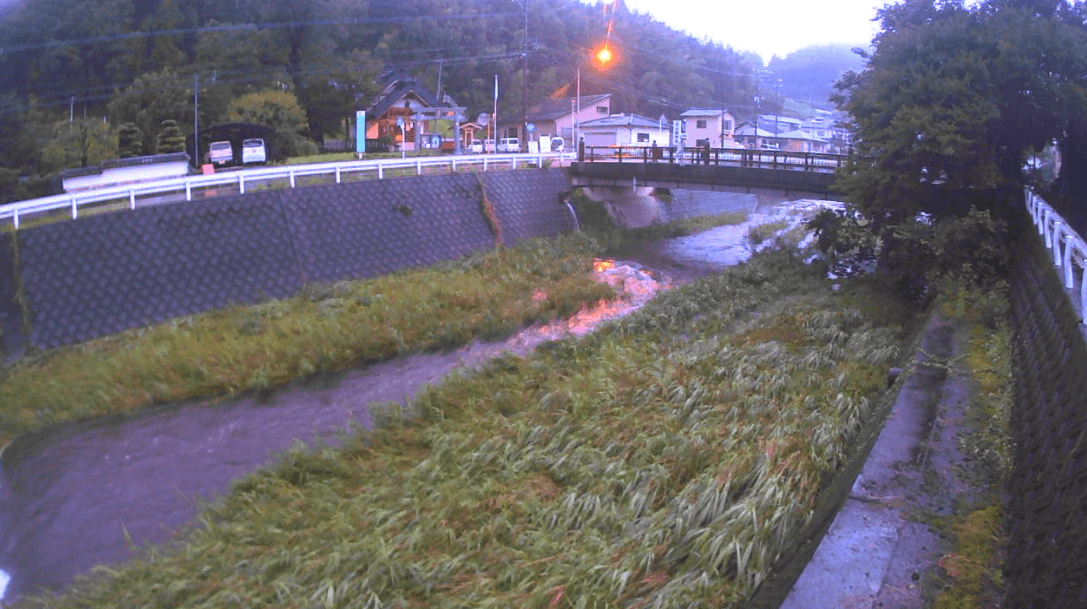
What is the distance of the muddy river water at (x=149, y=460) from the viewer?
848 cm

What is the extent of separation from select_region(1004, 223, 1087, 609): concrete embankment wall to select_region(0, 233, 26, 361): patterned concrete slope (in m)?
15.1

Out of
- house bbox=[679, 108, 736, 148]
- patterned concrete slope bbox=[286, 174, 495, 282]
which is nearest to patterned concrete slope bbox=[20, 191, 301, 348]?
patterned concrete slope bbox=[286, 174, 495, 282]

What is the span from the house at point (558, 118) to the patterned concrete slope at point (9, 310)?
34.2 m

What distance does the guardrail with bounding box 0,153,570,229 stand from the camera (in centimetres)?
1568

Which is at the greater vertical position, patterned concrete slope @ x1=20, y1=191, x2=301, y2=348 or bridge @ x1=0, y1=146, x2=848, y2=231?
bridge @ x1=0, y1=146, x2=848, y2=231

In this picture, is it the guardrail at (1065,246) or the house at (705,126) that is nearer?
the guardrail at (1065,246)

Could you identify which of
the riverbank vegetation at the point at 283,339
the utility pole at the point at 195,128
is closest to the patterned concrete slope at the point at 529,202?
the riverbank vegetation at the point at 283,339

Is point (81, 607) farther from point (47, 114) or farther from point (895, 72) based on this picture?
point (47, 114)

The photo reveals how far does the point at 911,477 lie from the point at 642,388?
426cm

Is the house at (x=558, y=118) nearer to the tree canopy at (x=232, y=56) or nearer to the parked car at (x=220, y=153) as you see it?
the tree canopy at (x=232, y=56)

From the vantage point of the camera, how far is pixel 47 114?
119ft

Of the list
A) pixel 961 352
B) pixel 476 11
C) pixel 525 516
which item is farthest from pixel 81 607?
pixel 476 11

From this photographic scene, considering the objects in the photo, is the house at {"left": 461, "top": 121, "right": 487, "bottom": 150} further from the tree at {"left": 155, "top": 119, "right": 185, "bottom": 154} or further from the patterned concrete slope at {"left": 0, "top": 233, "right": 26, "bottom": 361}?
the patterned concrete slope at {"left": 0, "top": 233, "right": 26, "bottom": 361}

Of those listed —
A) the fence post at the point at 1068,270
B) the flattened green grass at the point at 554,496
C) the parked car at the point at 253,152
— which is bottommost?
the flattened green grass at the point at 554,496
